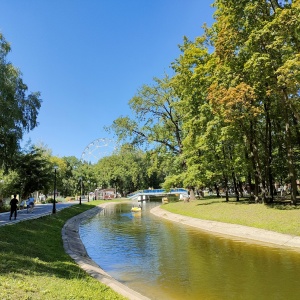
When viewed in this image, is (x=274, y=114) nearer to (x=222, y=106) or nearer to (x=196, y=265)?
(x=222, y=106)

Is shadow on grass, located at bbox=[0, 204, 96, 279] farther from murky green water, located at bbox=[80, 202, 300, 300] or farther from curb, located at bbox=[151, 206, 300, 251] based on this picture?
curb, located at bbox=[151, 206, 300, 251]

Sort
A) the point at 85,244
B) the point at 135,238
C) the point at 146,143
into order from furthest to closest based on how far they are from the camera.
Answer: the point at 146,143 < the point at 135,238 < the point at 85,244

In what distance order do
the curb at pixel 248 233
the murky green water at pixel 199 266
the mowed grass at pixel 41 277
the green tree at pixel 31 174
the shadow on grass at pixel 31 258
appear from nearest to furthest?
the mowed grass at pixel 41 277, the shadow on grass at pixel 31 258, the murky green water at pixel 199 266, the curb at pixel 248 233, the green tree at pixel 31 174

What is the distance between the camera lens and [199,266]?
13047mm

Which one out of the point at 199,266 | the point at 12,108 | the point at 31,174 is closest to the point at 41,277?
the point at 199,266

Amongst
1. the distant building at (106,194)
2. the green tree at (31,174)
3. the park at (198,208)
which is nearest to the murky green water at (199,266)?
the park at (198,208)

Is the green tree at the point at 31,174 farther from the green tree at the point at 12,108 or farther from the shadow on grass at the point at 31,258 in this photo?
the shadow on grass at the point at 31,258

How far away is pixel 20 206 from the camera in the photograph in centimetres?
3834

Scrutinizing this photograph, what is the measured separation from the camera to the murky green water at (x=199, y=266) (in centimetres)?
991

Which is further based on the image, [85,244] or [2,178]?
[2,178]

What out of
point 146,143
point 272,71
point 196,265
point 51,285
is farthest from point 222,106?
point 146,143

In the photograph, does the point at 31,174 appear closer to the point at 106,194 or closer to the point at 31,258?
the point at 31,258

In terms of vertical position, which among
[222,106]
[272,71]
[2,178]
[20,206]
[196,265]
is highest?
[272,71]

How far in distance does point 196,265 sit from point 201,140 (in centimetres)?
1858
